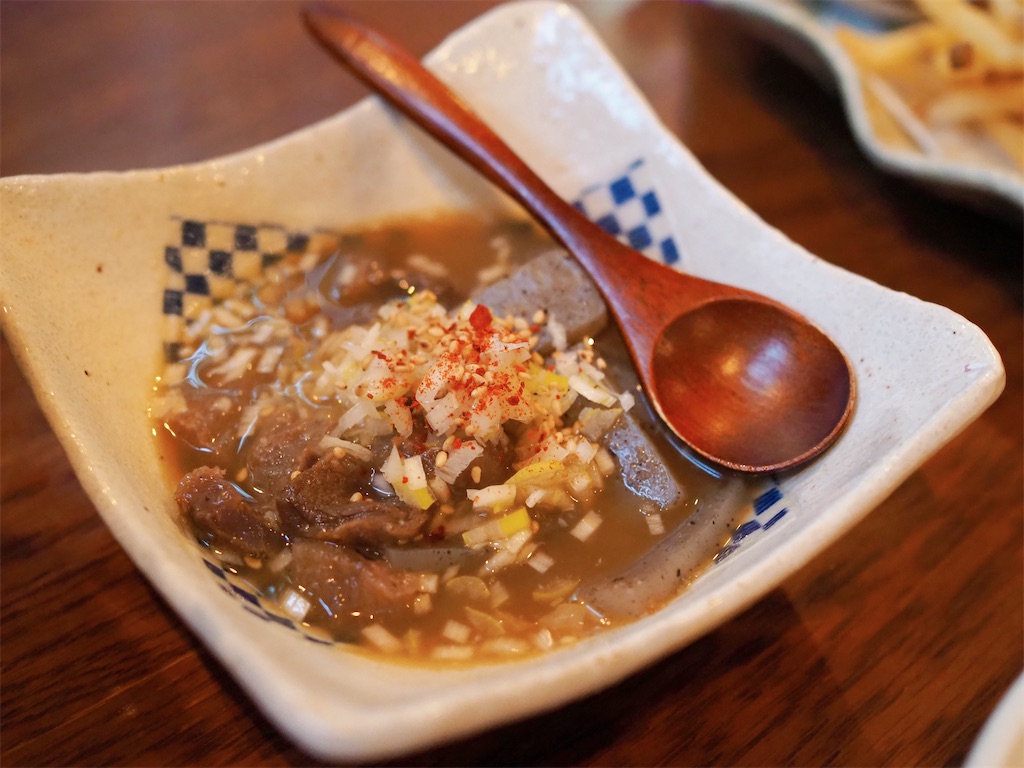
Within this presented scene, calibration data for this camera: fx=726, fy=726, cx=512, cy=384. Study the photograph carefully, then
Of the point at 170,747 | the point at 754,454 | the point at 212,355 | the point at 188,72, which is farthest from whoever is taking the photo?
the point at 188,72

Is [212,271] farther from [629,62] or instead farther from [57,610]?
[629,62]

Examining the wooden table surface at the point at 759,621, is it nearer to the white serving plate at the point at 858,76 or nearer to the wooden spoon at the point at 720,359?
the white serving plate at the point at 858,76

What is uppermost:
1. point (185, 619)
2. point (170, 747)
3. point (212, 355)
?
point (185, 619)

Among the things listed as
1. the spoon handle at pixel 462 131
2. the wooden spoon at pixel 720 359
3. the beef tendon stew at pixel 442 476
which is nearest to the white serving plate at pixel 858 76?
the wooden spoon at pixel 720 359

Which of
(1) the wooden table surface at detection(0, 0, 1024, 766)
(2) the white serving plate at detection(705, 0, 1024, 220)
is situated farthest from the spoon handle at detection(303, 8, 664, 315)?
(2) the white serving plate at detection(705, 0, 1024, 220)

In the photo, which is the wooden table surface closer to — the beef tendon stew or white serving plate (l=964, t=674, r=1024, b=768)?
the beef tendon stew

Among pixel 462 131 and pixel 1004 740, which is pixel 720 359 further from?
pixel 462 131

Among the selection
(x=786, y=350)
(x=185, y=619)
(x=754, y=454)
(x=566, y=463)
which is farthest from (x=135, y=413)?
(x=786, y=350)
